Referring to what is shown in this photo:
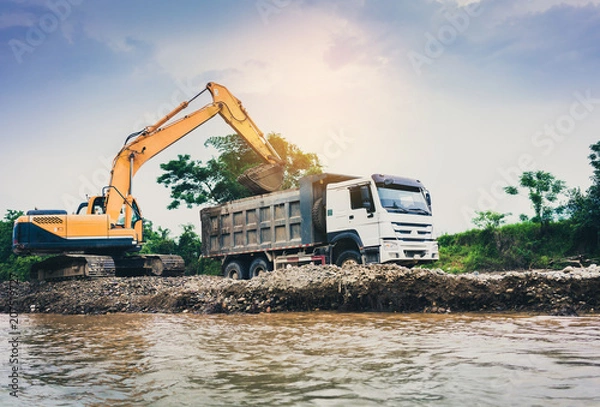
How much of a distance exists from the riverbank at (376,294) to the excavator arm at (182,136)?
15.6 feet

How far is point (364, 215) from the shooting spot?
43.8ft

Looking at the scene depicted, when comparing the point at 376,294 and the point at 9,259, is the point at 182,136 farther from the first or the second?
the point at 9,259

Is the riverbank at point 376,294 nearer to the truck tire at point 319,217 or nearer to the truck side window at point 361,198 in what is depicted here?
the truck side window at point 361,198

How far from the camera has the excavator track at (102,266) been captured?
1468cm

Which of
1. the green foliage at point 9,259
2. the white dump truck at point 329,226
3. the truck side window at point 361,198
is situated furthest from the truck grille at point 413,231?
the green foliage at point 9,259

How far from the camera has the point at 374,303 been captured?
884cm

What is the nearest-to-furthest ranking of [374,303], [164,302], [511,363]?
1. [511,363]
2. [374,303]
3. [164,302]

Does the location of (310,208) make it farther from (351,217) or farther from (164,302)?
(164,302)

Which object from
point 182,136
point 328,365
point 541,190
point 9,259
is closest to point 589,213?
point 541,190

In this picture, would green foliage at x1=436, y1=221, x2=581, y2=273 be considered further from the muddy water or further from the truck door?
the muddy water

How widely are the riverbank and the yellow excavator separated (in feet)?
9.52

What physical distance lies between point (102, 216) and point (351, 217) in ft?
23.5

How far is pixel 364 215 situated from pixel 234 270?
5.76m

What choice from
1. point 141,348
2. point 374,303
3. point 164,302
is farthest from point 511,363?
point 164,302
